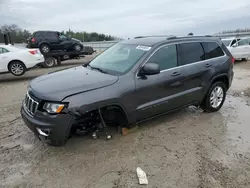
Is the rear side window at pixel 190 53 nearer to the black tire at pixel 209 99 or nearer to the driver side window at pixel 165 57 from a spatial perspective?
the driver side window at pixel 165 57

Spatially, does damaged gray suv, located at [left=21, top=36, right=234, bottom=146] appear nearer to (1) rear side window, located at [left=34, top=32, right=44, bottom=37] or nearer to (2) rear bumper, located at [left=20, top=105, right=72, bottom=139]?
(2) rear bumper, located at [left=20, top=105, right=72, bottom=139]

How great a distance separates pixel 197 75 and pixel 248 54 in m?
12.9

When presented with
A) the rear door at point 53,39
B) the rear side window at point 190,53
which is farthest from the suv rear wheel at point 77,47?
the rear side window at point 190,53

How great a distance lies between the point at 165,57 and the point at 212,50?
5.00ft

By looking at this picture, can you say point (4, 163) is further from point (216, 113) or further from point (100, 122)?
point (216, 113)

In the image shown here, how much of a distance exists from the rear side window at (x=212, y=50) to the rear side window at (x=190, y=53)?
158 millimetres

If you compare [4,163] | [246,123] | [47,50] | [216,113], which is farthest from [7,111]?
[47,50]

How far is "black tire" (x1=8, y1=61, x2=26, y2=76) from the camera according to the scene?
10.4m

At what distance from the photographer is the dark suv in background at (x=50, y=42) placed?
48.1 ft

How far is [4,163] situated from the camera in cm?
351

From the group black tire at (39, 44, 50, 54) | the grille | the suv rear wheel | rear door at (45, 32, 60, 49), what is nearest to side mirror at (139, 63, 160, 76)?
the grille

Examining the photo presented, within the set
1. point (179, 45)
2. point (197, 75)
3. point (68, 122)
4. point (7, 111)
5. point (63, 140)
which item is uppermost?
point (179, 45)

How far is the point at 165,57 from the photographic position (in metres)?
4.43

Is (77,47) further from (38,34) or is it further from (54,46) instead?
(38,34)
